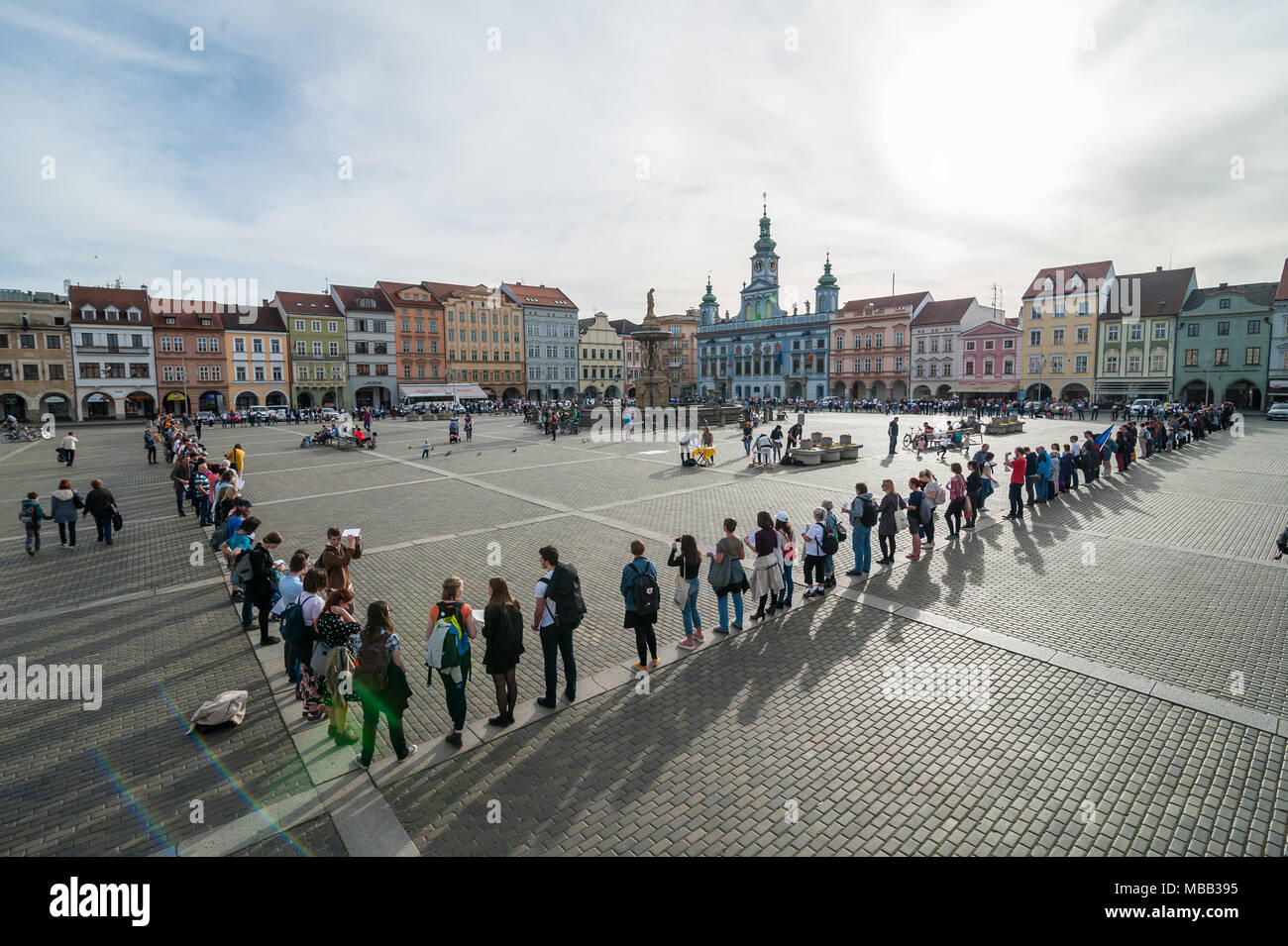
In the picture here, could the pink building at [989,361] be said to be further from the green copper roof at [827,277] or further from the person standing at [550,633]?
the person standing at [550,633]

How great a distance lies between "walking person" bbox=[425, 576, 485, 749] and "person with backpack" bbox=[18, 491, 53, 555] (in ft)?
42.0

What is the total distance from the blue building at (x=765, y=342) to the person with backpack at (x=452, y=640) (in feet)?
267

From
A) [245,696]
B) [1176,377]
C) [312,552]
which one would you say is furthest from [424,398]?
[1176,377]

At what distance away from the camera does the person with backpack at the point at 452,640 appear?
6051mm

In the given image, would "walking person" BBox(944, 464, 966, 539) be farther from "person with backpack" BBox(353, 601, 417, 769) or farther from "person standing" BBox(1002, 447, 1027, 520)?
"person with backpack" BBox(353, 601, 417, 769)

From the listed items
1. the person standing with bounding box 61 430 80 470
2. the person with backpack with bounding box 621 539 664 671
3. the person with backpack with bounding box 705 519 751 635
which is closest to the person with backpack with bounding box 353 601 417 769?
the person with backpack with bounding box 621 539 664 671

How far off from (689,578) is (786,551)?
69.8 inches

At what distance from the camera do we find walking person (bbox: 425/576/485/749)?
6.09 m

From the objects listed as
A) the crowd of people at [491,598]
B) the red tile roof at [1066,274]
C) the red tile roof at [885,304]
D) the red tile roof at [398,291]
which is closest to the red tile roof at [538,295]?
the red tile roof at [398,291]

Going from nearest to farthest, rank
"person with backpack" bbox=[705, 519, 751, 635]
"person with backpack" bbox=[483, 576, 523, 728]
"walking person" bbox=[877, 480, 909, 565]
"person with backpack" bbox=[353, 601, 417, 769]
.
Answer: "person with backpack" bbox=[353, 601, 417, 769] → "person with backpack" bbox=[483, 576, 523, 728] → "person with backpack" bbox=[705, 519, 751, 635] → "walking person" bbox=[877, 480, 909, 565]

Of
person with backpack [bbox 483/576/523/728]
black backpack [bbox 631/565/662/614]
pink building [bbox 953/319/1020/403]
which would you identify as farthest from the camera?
pink building [bbox 953/319/1020/403]

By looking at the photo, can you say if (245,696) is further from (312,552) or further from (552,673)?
(312,552)
